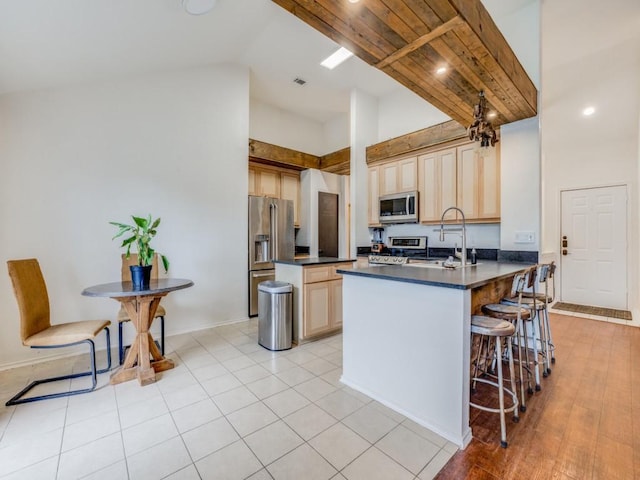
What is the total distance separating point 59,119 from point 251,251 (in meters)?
2.46

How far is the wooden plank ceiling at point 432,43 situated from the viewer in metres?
1.53

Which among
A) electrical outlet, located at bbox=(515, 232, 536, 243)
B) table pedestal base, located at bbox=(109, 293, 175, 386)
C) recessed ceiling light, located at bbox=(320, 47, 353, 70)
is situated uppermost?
recessed ceiling light, located at bbox=(320, 47, 353, 70)

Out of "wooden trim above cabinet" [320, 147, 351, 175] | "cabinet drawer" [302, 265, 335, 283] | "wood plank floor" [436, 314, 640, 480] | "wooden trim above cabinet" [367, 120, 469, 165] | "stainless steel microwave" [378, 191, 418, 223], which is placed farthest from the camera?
"wooden trim above cabinet" [320, 147, 351, 175]

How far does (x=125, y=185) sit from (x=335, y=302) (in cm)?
272

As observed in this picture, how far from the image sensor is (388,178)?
447cm

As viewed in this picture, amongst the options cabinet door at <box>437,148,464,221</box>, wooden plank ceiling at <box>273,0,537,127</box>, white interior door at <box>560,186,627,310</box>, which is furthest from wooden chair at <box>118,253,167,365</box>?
white interior door at <box>560,186,627,310</box>

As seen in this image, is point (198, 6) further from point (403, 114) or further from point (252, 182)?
point (403, 114)

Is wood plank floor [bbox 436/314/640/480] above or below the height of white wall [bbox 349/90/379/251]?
below

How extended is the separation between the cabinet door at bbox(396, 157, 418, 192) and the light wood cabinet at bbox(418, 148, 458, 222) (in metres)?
0.06

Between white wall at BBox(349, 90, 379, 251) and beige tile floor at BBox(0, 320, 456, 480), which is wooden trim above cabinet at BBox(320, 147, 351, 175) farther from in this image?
beige tile floor at BBox(0, 320, 456, 480)

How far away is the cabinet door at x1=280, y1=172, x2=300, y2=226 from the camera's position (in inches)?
200

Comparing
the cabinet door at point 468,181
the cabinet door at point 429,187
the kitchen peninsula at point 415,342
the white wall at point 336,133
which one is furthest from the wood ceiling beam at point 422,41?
the white wall at point 336,133

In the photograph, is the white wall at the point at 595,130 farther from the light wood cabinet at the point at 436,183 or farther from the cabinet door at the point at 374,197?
the cabinet door at the point at 374,197

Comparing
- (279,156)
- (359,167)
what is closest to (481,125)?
(359,167)
